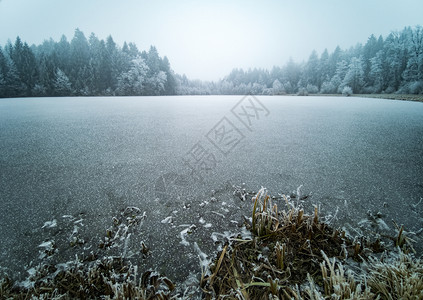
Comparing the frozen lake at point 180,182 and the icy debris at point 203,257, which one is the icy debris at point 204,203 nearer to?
the frozen lake at point 180,182

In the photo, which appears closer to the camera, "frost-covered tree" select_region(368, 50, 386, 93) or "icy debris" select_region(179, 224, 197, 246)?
"icy debris" select_region(179, 224, 197, 246)

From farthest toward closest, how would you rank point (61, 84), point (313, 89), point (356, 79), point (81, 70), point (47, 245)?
point (313, 89)
point (356, 79)
point (81, 70)
point (61, 84)
point (47, 245)

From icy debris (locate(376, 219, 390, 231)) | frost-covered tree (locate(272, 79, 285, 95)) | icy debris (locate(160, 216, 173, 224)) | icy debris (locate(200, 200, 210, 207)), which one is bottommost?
icy debris (locate(376, 219, 390, 231))

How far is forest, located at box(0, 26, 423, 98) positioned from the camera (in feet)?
64.3

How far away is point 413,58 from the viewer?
17844 mm

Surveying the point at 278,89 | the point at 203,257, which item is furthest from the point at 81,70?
the point at 278,89

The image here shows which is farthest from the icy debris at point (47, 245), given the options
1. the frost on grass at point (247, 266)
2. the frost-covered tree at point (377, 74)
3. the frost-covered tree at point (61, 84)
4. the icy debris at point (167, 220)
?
the frost-covered tree at point (377, 74)

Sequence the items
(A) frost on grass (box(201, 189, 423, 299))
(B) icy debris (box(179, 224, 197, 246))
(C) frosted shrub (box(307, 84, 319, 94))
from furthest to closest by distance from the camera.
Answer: (C) frosted shrub (box(307, 84, 319, 94))
(B) icy debris (box(179, 224, 197, 246))
(A) frost on grass (box(201, 189, 423, 299))

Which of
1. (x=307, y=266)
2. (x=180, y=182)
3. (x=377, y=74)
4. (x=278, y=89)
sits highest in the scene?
(x=377, y=74)

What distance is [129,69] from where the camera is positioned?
2350cm

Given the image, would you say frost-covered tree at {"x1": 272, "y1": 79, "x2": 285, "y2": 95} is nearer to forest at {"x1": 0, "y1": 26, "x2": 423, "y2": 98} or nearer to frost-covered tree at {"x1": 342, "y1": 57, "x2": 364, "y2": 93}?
forest at {"x1": 0, "y1": 26, "x2": 423, "y2": 98}

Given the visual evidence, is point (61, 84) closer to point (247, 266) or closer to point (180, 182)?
point (180, 182)

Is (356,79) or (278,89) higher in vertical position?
(356,79)

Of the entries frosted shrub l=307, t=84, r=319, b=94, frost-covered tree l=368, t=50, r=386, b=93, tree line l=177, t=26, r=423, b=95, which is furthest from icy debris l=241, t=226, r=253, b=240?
frosted shrub l=307, t=84, r=319, b=94
